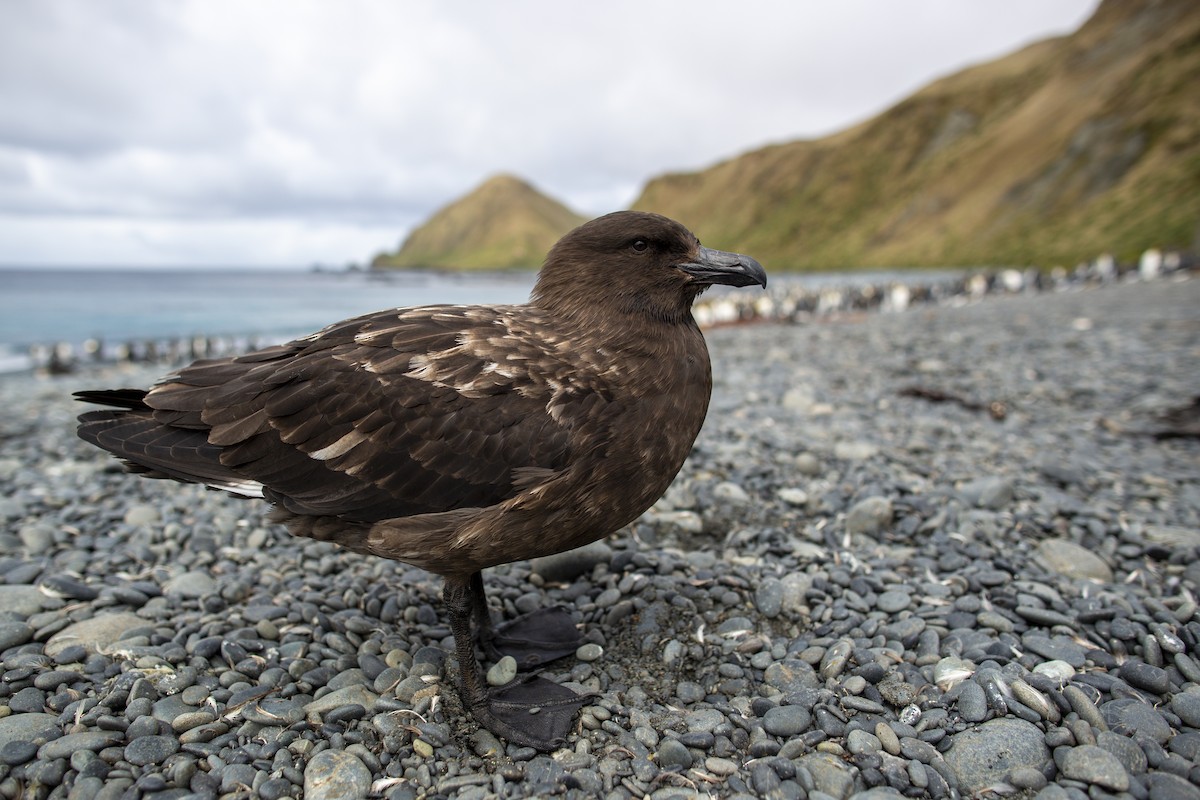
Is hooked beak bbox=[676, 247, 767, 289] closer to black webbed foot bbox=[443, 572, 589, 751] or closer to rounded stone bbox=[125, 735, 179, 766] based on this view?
black webbed foot bbox=[443, 572, 589, 751]

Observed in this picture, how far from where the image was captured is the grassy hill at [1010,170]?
49156 mm

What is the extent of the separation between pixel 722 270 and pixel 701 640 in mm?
2077

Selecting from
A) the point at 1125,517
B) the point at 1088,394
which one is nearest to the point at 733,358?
the point at 1088,394

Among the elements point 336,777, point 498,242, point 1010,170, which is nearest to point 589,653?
point 336,777

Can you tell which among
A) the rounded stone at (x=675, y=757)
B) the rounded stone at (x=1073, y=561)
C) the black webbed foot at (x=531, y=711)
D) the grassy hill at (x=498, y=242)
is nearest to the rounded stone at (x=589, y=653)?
the black webbed foot at (x=531, y=711)

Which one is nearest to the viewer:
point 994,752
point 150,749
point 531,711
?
point 994,752

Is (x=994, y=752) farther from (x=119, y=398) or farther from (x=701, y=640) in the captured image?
(x=119, y=398)

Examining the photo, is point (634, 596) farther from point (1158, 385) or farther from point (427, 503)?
point (1158, 385)

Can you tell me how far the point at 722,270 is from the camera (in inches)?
142

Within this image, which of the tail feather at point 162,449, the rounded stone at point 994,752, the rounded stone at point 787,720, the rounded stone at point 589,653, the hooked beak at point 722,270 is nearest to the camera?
the rounded stone at point 994,752

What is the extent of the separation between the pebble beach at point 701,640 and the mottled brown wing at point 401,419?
1.10m

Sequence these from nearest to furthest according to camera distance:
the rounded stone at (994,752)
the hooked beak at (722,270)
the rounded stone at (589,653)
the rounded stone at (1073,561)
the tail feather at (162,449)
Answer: the rounded stone at (994,752) < the tail feather at (162,449) < the hooked beak at (722,270) < the rounded stone at (589,653) < the rounded stone at (1073,561)

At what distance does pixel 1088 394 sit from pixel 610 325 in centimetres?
849

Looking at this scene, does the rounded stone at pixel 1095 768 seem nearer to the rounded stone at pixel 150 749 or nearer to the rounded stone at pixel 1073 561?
the rounded stone at pixel 1073 561
